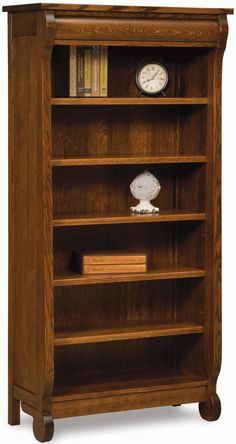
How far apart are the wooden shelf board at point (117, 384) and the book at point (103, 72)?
1455mm

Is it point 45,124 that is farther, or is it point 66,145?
point 66,145

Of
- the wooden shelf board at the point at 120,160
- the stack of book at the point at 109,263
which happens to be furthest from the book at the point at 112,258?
the wooden shelf board at the point at 120,160

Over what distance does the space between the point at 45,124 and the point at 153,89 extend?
0.82 meters

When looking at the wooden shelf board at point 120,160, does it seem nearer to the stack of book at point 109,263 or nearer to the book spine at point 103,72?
the book spine at point 103,72

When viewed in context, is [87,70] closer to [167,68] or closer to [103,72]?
[103,72]

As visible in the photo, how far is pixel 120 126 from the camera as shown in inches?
265

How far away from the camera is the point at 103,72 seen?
644 centimetres

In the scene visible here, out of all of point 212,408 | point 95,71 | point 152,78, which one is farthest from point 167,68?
point 212,408

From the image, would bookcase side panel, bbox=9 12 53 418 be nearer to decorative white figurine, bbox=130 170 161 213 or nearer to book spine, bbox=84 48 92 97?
book spine, bbox=84 48 92 97

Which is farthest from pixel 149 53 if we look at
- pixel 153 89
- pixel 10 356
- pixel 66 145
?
pixel 10 356

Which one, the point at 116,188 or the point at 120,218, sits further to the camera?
the point at 116,188

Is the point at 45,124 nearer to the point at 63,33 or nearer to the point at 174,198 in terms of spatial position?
the point at 63,33

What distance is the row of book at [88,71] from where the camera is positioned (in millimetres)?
6352

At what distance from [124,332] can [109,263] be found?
1.16 feet
